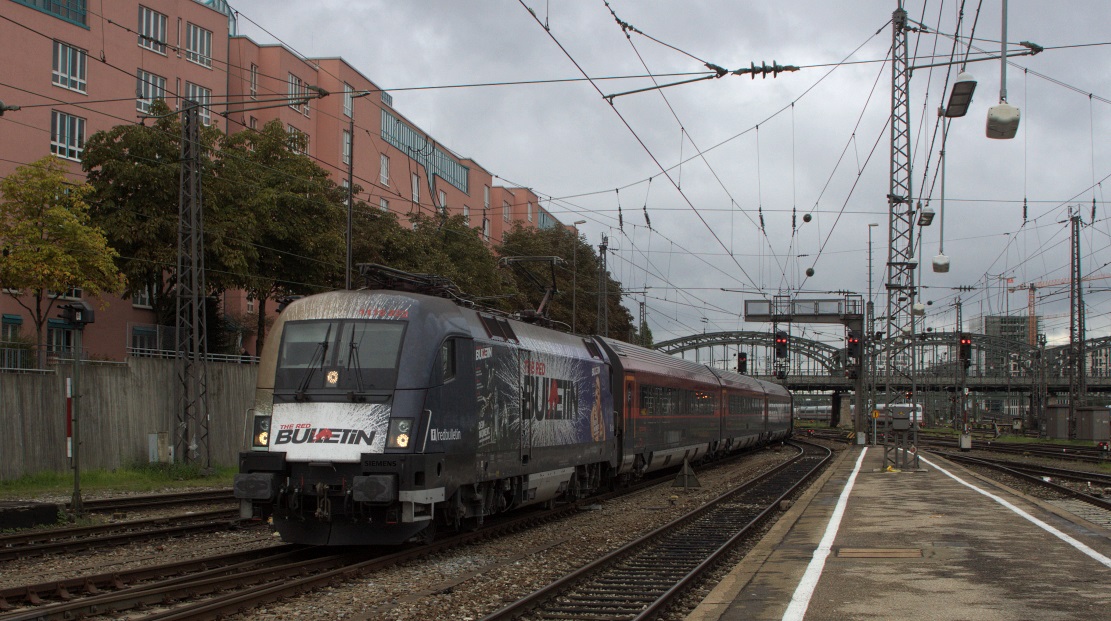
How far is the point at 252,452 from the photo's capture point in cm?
1235

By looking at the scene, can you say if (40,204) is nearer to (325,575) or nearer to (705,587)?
(325,575)

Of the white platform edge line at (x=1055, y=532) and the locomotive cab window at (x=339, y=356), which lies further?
the locomotive cab window at (x=339, y=356)

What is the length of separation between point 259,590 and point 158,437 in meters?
18.6

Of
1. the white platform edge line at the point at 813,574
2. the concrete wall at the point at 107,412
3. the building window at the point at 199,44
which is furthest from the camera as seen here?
the building window at the point at 199,44

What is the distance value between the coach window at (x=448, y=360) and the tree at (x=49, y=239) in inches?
688

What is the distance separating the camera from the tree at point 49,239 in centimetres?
2653

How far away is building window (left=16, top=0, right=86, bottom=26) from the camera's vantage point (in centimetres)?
3462

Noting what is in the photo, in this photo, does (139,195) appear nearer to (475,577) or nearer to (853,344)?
(475,577)

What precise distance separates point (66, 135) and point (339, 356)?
28271mm

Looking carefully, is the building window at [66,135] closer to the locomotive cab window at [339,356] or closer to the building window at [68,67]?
the building window at [68,67]

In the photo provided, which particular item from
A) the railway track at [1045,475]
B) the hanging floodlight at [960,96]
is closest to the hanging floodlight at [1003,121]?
the hanging floodlight at [960,96]

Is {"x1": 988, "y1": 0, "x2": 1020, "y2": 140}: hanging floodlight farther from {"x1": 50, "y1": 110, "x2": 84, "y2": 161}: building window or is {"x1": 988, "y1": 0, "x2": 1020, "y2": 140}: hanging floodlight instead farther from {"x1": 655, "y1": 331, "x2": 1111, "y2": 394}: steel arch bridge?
{"x1": 655, "y1": 331, "x2": 1111, "y2": 394}: steel arch bridge

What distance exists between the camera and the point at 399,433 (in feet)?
39.7

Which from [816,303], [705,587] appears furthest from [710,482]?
[816,303]
